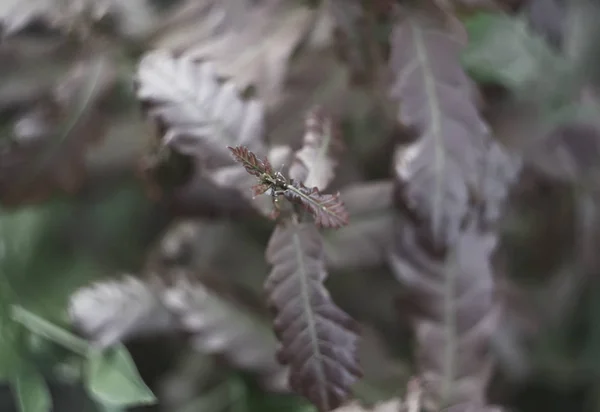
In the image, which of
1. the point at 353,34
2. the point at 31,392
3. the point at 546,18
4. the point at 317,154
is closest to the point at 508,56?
the point at 546,18

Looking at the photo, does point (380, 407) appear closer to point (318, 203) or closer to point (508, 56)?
point (318, 203)

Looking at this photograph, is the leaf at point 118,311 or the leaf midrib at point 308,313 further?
the leaf at point 118,311

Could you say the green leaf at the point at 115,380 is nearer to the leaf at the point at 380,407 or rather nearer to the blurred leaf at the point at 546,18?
the leaf at the point at 380,407

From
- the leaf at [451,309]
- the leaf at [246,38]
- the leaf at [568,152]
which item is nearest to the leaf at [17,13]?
the leaf at [246,38]

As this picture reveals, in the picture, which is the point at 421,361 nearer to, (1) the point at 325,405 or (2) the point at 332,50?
(1) the point at 325,405

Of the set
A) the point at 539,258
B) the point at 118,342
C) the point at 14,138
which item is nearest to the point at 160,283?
→ the point at 118,342

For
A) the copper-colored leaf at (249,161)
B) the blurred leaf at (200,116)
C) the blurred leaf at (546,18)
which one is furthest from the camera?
the blurred leaf at (546,18)
